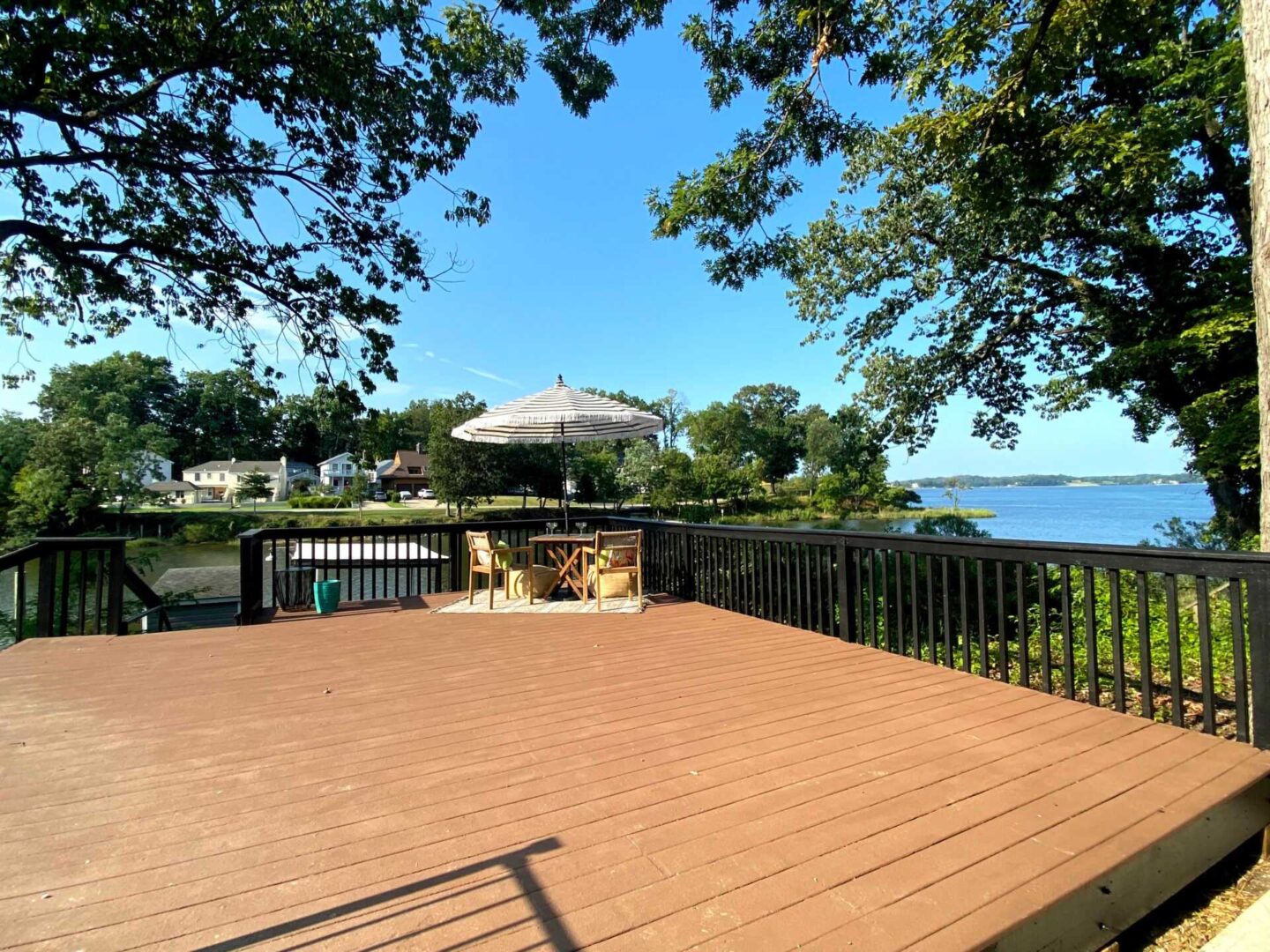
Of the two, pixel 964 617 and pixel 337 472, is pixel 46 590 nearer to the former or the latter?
pixel 964 617

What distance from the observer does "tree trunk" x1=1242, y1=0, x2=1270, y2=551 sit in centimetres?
257

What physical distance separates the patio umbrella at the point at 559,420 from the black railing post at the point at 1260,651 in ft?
12.5

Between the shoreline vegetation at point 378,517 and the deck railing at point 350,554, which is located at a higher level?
the deck railing at point 350,554

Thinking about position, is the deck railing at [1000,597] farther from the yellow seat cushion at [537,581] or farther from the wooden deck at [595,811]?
the yellow seat cushion at [537,581]

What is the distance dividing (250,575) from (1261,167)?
673 cm

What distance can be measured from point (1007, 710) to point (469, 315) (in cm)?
923

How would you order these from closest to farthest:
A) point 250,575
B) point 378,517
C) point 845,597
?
point 845,597, point 250,575, point 378,517

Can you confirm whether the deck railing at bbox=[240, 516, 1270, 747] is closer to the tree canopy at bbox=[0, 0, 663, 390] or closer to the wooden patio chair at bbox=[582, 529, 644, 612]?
the wooden patio chair at bbox=[582, 529, 644, 612]

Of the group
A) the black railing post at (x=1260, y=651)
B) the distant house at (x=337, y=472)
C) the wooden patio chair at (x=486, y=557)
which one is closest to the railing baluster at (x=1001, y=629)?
the black railing post at (x=1260, y=651)

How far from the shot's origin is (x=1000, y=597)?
2.64 metres

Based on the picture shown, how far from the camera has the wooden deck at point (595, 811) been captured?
4.12 feet

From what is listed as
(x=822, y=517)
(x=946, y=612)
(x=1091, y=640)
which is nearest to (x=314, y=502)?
(x=822, y=517)

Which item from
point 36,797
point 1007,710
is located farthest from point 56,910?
point 1007,710

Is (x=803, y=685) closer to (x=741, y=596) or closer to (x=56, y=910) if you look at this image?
(x=741, y=596)
